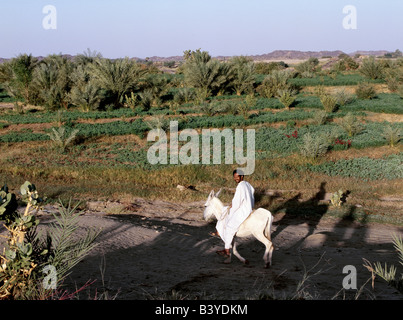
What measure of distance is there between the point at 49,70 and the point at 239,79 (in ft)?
41.5

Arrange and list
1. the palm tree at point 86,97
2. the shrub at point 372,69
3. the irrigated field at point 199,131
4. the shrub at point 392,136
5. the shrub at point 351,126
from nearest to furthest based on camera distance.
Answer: the irrigated field at point 199,131, the shrub at point 392,136, the shrub at point 351,126, the palm tree at point 86,97, the shrub at point 372,69

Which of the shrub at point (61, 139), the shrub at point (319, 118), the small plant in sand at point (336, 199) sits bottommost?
the small plant in sand at point (336, 199)

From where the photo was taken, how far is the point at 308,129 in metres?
19.5

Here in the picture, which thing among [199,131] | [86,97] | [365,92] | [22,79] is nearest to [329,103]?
[365,92]

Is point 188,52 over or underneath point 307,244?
over

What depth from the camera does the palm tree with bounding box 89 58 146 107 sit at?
24.4 metres

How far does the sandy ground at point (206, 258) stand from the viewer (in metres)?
5.73

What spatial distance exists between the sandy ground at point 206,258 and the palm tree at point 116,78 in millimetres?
13866

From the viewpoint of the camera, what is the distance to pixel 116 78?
24453 mm

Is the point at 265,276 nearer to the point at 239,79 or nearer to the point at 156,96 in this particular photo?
the point at 156,96

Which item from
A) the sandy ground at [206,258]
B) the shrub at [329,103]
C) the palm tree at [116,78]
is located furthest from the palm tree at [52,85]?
the shrub at [329,103]

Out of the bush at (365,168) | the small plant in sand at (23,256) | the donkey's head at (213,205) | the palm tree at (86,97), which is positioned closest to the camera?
the small plant in sand at (23,256)

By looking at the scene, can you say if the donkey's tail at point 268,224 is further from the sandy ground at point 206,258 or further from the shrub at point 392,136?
the shrub at point 392,136

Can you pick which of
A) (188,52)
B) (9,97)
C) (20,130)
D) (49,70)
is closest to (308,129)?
(20,130)
